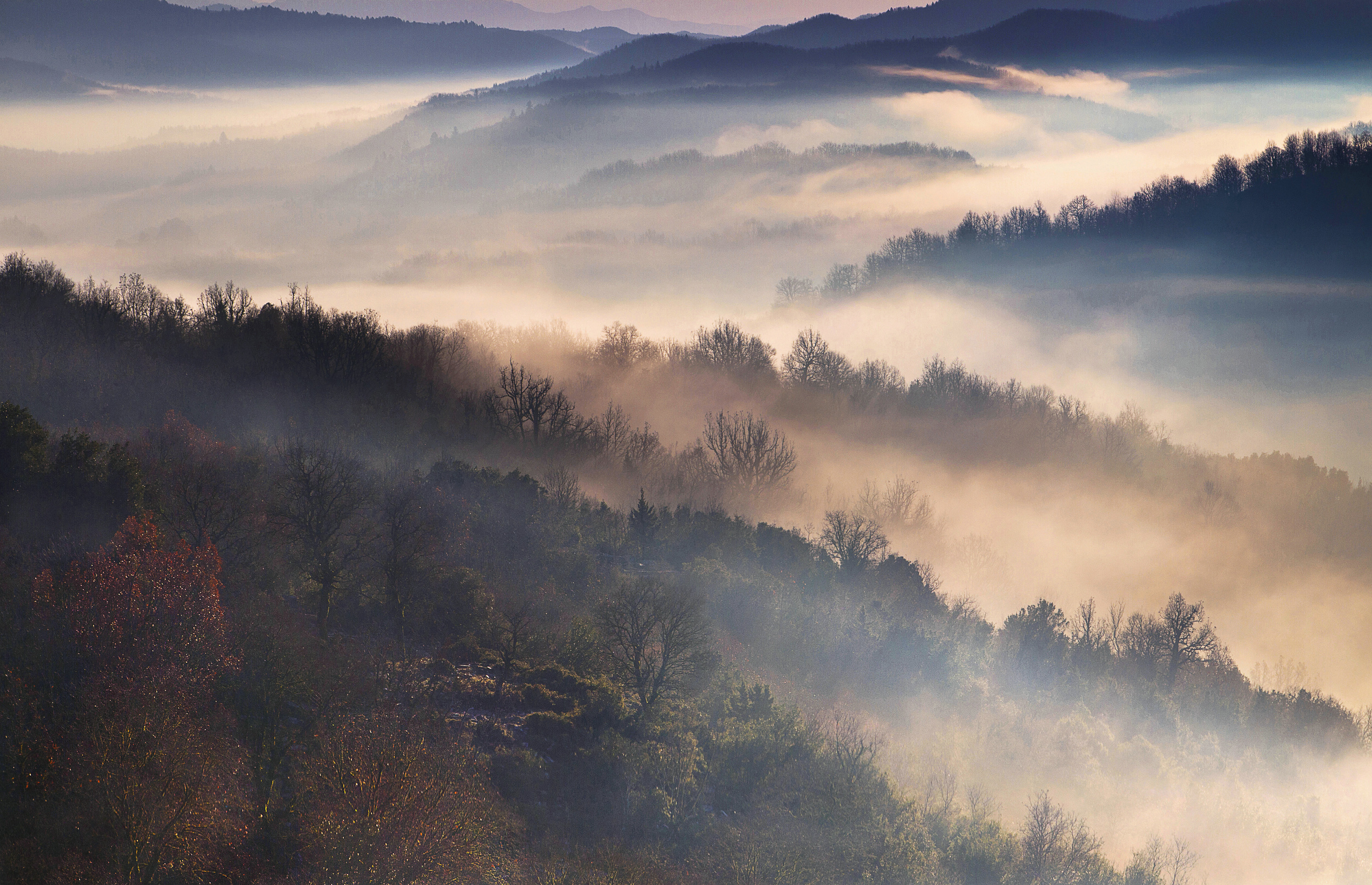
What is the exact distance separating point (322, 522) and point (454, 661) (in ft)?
34.9

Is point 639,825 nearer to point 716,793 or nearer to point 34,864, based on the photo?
point 716,793

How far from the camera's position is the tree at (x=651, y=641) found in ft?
156

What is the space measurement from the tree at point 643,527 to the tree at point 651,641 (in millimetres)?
18980

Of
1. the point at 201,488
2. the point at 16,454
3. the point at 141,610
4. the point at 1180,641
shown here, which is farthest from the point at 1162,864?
the point at 16,454

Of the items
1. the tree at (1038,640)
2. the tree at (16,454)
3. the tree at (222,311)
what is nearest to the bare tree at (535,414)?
the tree at (222,311)

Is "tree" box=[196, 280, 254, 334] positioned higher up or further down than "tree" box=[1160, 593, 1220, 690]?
higher up

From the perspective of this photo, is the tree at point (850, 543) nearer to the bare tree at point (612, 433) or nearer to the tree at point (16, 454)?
the bare tree at point (612, 433)

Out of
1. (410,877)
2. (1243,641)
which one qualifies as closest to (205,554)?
(410,877)

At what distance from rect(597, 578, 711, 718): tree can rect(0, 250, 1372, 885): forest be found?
10.0 inches

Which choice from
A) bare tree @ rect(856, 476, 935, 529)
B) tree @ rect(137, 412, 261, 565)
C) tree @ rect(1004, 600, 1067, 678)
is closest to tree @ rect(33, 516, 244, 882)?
tree @ rect(137, 412, 261, 565)

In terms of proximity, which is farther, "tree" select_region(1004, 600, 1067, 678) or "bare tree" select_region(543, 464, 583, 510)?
"bare tree" select_region(543, 464, 583, 510)

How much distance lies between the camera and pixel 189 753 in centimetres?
2923

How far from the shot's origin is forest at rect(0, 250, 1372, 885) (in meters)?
29.5

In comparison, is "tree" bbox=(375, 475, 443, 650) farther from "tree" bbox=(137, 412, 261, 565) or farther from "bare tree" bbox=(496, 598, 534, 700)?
"tree" bbox=(137, 412, 261, 565)
